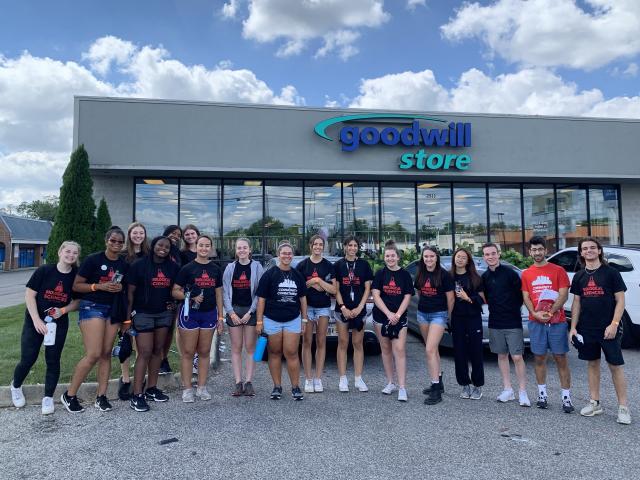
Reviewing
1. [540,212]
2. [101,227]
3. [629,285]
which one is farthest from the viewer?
[540,212]

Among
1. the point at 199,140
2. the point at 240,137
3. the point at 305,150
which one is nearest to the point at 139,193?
the point at 199,140

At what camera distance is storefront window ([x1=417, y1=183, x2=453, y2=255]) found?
15.1m

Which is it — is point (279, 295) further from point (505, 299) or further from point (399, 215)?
point (399, 215)

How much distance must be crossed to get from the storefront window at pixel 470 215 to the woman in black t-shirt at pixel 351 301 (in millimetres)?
10834

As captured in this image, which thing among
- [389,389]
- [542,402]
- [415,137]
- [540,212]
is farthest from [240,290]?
[540,212]

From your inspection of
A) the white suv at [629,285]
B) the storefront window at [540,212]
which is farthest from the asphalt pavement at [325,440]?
the storefront window at [540,212]

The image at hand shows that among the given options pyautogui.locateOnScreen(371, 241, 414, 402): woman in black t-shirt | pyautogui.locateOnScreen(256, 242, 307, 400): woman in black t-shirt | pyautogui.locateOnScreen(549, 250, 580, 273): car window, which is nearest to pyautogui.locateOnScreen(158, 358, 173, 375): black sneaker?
pyautogui.locateOnScreen(256, 242, 307, 400): woman in black t-shirt

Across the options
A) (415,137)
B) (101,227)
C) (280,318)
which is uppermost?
(415,137)

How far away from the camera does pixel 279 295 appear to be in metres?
4.96

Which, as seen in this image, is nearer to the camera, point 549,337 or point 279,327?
point 549,337

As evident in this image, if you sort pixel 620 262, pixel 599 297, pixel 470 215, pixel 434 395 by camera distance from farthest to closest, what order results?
pixel 470 215 < pixel 620 262 < pixel 434 395 < pixel 599 297

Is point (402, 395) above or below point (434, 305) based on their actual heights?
below

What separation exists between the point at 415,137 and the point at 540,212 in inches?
229

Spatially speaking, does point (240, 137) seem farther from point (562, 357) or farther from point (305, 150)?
point (562, 357)
